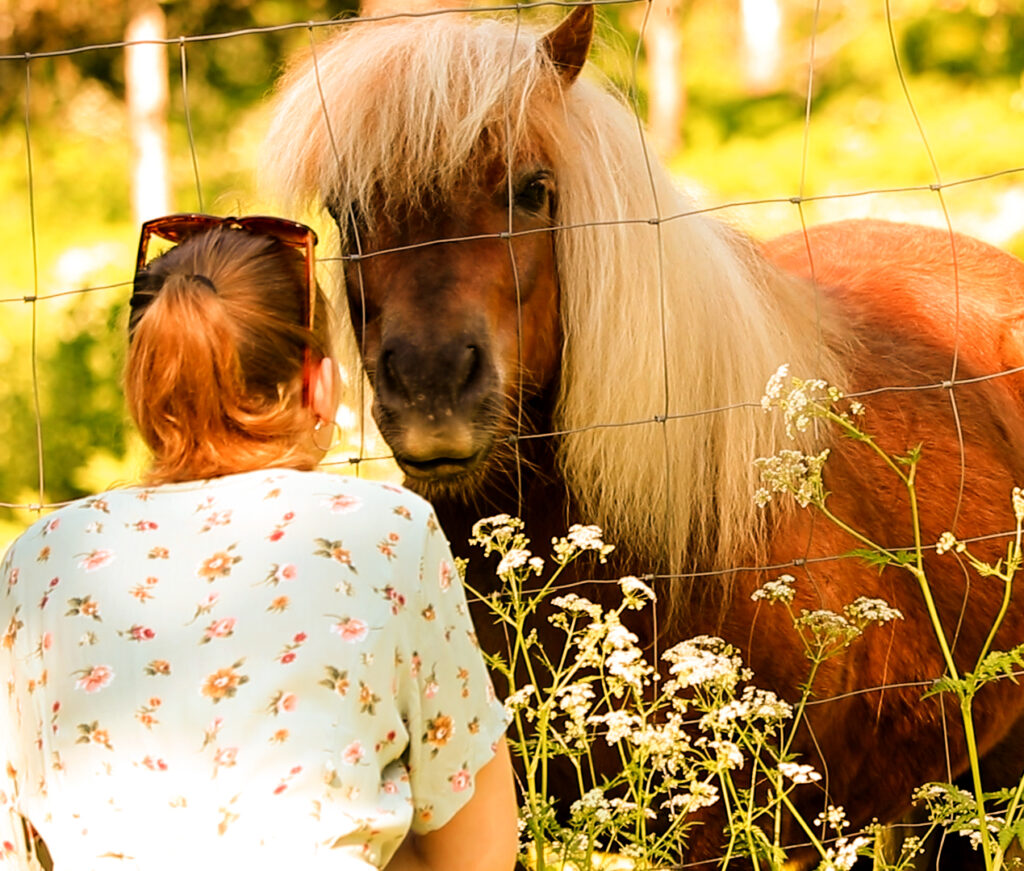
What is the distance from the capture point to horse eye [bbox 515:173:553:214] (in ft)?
9.00

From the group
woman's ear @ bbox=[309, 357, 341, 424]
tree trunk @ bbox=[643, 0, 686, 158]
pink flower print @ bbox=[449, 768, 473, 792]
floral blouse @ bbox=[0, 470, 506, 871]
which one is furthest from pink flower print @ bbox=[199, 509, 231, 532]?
tree trunk @ bbox=[643, 0, 686, 158]

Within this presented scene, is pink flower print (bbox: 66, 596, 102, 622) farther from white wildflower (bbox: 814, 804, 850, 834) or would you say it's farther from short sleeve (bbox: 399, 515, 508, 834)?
white wildflower (bbox: 814, 804, 850, 834)

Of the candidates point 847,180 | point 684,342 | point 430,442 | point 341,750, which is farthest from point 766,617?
point 847,180

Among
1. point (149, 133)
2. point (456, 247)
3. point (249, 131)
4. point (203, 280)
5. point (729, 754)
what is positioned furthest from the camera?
point (249, 131)

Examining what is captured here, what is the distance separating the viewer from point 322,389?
1845 millimetres

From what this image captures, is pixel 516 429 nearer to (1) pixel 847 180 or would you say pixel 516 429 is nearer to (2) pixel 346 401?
(2) pixel 346 401

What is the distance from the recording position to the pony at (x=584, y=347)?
2645mm

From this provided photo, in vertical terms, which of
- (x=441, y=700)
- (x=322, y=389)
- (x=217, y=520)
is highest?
(x=322, y=389)

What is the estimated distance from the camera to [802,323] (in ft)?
10.6

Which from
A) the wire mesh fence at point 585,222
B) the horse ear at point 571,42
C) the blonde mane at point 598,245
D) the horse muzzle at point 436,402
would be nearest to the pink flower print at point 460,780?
the horse muzzle at point 436,402

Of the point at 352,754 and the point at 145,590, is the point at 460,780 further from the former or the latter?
the point at 145,590

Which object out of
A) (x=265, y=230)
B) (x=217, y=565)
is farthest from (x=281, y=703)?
(x=265, y=230)

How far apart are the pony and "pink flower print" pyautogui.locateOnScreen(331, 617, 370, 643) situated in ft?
2.88

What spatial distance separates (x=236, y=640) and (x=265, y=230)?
0.56m
